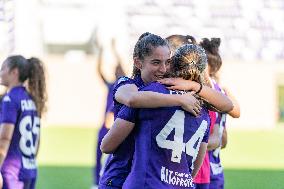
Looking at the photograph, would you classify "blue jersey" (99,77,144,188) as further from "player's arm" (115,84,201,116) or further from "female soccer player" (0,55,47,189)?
"female soccer player" (0,55,47,189)

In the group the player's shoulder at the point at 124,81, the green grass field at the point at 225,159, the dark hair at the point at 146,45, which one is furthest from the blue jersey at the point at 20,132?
the green grass field at the point at 225,159

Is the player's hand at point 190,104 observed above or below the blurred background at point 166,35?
below

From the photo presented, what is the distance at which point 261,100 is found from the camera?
27.1 metres

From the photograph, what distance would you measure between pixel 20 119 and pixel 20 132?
10 centimetres

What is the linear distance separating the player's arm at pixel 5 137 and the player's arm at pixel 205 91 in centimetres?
206

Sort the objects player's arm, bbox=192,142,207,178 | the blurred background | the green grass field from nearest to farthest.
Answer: player's arm, bbox=192,142,207,178 < the green grass field < the blurred background

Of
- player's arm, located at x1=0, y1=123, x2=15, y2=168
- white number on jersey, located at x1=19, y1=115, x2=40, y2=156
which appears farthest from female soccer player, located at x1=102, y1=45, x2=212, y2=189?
white number on jersey, located at x1=19, y1=115, x2=40, y2=156

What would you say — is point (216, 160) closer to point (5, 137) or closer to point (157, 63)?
point (5, 137)

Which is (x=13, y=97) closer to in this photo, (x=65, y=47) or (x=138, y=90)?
(x=138, y=90)

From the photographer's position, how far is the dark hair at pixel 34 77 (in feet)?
20.9

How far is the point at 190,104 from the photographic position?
4.11 meters

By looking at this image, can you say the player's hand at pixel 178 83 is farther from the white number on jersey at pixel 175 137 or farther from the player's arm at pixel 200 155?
the player's arm at pixel 200 155

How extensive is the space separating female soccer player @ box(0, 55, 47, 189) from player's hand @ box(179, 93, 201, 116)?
7.35ft

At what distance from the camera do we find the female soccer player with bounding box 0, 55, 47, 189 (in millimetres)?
6098
